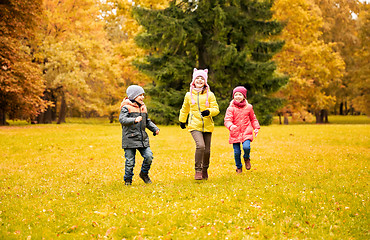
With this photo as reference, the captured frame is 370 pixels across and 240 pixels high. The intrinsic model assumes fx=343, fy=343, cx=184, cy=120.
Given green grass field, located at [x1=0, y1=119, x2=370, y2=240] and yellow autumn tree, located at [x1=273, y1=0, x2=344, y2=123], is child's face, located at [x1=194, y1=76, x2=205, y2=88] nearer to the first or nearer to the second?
green grass field, located at [x1=0, y1=119, x2=370, y2=240]

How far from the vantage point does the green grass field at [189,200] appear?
5.26 m

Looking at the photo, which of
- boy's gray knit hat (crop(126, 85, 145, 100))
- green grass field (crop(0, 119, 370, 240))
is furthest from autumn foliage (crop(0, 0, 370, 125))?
boy's gray knit hat (crop(126, 85, 145, 100))

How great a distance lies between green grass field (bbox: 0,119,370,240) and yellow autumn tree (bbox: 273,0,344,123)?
24836mm

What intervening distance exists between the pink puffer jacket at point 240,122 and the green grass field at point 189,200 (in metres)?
1.01

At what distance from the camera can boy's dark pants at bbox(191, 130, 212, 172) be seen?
7664 mm

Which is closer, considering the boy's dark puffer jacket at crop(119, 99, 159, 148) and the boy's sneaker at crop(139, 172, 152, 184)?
the boy's dark puffer jacket at crop(119, 99, 159, 148)

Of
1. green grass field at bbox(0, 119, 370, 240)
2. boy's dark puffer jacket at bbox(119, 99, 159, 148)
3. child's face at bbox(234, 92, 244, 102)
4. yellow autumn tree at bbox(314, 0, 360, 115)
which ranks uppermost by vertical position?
yellow autumn tree at bbox(314, 0, 360, 115)

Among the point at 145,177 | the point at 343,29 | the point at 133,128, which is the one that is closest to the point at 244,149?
the point at 145,177

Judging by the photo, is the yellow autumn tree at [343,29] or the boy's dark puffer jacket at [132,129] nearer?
the boy's dark puffer jacket at [132,129]

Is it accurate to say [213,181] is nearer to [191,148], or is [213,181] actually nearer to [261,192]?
[261,192]

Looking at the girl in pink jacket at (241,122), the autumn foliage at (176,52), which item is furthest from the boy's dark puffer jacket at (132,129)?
the autumn foliage at (176,52)

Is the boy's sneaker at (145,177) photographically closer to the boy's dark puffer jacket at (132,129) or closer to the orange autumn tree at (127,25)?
the boy's dark puffer jacket at (132,129)

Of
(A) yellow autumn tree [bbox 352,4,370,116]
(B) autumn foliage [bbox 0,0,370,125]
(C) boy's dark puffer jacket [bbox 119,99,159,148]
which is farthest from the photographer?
(A) yellow autumn tree [bbox 352,4,370,116]

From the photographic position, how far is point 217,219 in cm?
558
